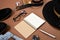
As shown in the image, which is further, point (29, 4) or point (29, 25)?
point (29, 4)

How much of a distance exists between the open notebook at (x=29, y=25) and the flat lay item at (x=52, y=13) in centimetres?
5

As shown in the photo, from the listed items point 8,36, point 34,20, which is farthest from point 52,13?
point 8,36

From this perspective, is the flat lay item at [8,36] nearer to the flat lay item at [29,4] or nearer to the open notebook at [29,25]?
the open notebook at [29,25]

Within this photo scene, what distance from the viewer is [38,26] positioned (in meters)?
0.91

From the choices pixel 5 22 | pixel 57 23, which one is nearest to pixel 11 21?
pixel 5 22

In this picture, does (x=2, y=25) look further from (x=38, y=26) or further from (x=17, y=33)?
(x=38, y=26)

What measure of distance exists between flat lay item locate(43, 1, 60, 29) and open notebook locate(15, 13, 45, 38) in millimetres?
51

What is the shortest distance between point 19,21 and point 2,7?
0.21 meters

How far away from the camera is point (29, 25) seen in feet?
3.02

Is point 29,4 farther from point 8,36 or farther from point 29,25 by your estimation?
point 8,36

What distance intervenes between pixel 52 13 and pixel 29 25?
181 mm

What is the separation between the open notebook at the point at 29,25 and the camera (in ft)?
2.93

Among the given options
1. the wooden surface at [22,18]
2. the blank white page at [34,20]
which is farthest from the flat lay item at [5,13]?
the blank white page at [34,20]

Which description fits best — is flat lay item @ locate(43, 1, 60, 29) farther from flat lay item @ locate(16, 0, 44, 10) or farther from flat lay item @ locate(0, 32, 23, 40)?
flat lay item @ locate(0, 32, 23, 40)
